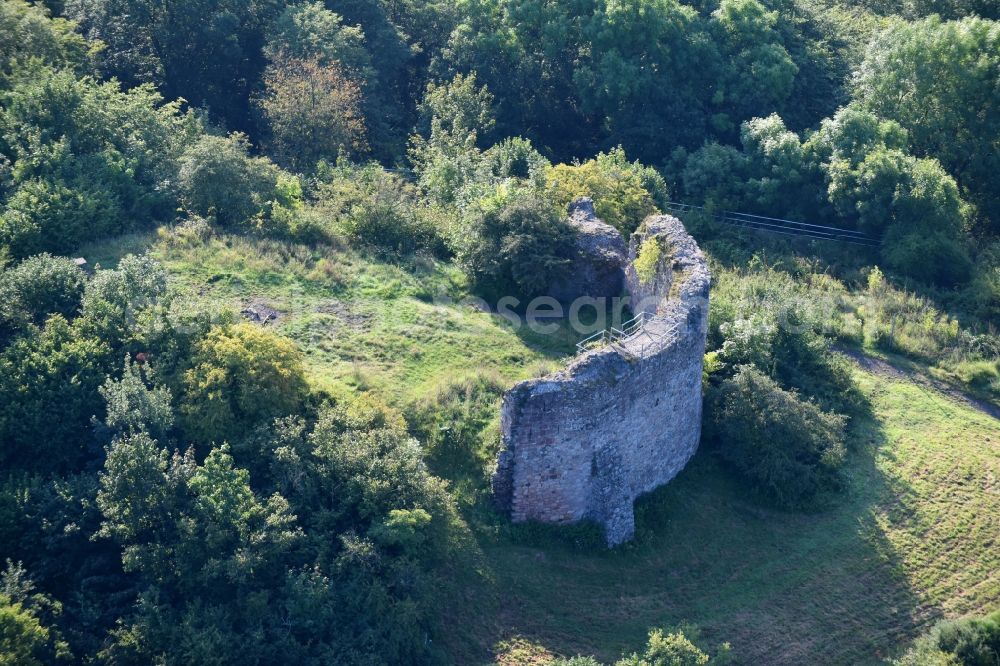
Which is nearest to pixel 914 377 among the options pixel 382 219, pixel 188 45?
pixel 382 219

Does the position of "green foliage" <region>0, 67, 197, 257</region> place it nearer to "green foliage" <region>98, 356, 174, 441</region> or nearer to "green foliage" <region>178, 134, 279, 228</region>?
"green foliage" <region>178, 134, 279, 228</region>

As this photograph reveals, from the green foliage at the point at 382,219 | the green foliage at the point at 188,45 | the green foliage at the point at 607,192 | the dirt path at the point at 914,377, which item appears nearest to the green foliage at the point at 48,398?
the green foliage at the point at 382,219

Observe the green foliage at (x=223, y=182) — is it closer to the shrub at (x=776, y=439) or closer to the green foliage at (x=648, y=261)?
the green foliage at (x=648, y=261)

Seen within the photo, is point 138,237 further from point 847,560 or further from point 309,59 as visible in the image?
point 847,560

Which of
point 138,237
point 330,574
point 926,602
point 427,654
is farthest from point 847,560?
point 138,237

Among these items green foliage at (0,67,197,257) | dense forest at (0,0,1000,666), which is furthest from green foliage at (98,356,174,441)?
green foliage at (0,67,197,257)

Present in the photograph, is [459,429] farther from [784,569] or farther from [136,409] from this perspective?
[784,569]
